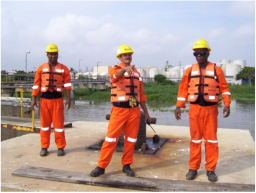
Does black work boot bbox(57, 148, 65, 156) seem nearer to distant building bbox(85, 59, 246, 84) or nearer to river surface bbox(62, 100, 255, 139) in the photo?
river surface bbox(62, 100, 255, 139)

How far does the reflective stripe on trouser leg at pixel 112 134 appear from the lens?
3.81m

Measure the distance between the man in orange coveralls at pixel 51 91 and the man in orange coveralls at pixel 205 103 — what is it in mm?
2366

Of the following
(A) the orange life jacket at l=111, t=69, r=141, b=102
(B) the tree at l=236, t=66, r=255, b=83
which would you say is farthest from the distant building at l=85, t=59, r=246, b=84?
(A) the orange life jacket at l=111, t=69, r=141, b=102

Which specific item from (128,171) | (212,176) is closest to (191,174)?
(212,176)

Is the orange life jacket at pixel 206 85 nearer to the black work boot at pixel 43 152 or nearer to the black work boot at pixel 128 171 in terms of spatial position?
the black work boot at pixel 128 171

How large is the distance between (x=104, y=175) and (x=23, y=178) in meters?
1.12

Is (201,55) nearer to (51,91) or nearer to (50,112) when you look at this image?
(51,91)

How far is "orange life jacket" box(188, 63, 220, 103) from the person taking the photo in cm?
372

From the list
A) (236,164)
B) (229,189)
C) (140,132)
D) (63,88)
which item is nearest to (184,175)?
(229,189)

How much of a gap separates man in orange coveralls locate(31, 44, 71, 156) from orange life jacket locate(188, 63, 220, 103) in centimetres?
233

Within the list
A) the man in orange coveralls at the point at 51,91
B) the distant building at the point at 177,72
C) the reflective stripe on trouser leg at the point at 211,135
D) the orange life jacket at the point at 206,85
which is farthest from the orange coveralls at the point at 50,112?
the distant building at the point at 177,72

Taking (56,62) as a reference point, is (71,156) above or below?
below

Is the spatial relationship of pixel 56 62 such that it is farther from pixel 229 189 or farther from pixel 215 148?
pixel 229 189

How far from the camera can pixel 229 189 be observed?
3.29m
